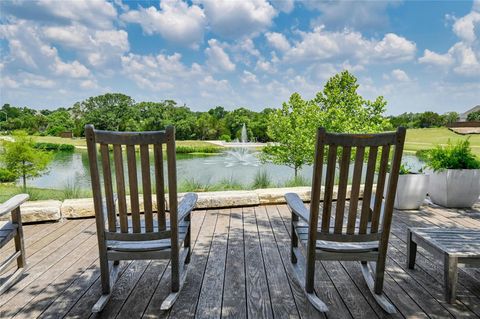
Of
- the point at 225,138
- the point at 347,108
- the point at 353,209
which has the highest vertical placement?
the point at 347,108

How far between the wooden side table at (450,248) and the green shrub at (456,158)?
2073mm

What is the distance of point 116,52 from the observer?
4262 centimetres

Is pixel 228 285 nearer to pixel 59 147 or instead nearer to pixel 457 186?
Result: pixel 457 186

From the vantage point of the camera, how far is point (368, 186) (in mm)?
1682

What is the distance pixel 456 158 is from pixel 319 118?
8399 mm

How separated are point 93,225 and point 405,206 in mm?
3827

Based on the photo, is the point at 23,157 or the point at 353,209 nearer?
the point at 353,209

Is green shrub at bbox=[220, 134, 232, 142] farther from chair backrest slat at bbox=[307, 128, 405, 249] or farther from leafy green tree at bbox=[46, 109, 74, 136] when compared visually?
chair backrest slat at bbox=[307, 128, 405, 249]

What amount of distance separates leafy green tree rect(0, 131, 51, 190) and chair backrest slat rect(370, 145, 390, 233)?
9701mm

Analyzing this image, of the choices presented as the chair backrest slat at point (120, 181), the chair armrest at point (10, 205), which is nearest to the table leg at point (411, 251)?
the chair backrest slat at point (120, 181)

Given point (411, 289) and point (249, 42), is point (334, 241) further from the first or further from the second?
point (249, 42)

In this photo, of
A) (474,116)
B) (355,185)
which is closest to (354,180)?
(355,185)

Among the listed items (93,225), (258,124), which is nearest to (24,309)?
(93,225)

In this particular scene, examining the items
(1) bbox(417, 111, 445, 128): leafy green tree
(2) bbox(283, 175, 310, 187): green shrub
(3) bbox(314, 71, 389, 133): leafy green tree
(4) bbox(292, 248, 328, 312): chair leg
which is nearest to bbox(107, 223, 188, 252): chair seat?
(4) bbox(292, 248, 328, 312): chair leg
